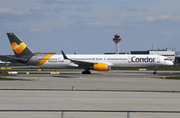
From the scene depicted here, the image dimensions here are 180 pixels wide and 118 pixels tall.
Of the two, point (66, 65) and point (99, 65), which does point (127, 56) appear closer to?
point (99, 65)

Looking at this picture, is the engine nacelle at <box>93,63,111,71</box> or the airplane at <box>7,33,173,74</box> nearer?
the engine nacelle at <box>93,63,111,71</box>

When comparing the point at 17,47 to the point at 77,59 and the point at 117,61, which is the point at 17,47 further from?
the point at 117,61

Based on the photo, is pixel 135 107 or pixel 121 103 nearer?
pixel 135 107

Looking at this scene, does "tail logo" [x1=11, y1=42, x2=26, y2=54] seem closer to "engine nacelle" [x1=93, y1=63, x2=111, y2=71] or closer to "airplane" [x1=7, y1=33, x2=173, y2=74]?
"airplane" [x1=7, y1=33, x2=173, y2=74]

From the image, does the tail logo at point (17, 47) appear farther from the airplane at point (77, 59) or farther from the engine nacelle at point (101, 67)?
the engine nacelle at point (101, 67)

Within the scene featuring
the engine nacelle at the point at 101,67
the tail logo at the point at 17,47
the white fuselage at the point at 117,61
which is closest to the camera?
the engine nacelle at the point at 101,67

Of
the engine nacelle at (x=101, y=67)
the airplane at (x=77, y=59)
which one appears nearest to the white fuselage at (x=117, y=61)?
the airplane at (x=77, y=59)

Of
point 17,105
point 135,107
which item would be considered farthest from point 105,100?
point 17,105

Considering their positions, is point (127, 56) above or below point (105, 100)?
above

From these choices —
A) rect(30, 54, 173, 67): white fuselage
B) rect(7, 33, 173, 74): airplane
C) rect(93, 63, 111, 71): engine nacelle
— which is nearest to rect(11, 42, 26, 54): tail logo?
rect(7, 33, 173, 74): airplane

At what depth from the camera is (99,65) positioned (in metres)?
57.9

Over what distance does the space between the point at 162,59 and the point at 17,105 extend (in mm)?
48237

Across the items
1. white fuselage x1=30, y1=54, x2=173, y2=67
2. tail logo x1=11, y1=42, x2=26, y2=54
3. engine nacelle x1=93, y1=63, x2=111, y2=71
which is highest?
tail logo x1=11, y1=42, x2=26, y2=54

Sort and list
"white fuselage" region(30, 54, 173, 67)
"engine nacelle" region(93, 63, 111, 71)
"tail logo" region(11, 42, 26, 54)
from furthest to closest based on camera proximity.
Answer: "tail logo" region(11, 42, 26, 54) < "white fuselage" region(30, 54, 173, 67) < "engine nacelle" region(93, 63, 111, 71)
